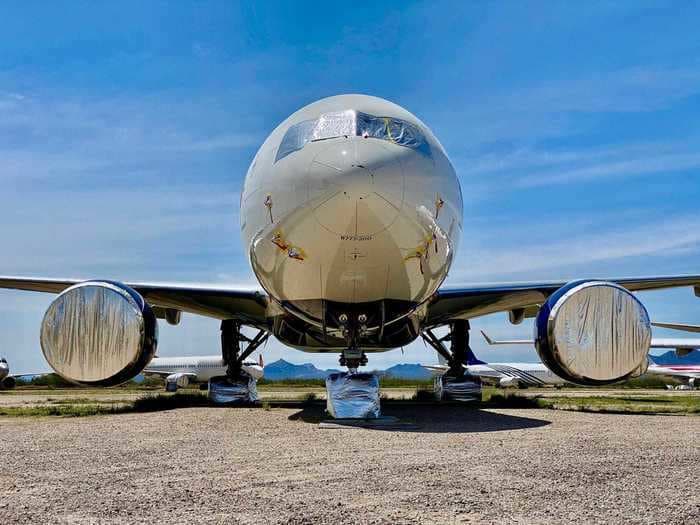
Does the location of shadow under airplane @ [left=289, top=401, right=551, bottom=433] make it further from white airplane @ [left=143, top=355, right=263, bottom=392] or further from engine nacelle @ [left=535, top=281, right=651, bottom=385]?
white airplane @ [left=143, top=355, right=263, bottom=392]

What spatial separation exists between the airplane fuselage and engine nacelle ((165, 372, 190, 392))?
106 feet

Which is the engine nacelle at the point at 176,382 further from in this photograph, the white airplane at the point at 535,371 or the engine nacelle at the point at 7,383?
the white airplane at the point at 535,371

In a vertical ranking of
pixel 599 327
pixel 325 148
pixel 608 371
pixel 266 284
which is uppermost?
pixel 325 148

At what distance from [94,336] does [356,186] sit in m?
4.89

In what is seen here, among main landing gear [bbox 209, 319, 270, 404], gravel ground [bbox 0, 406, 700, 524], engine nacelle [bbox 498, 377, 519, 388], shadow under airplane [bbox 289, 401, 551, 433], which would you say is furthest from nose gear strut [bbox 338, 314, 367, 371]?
engine nacelle [bbox 498, 377, 519, 388]

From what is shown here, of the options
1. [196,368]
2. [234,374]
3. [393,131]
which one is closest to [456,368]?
[234,374]

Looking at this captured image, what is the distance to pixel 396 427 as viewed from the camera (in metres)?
9.72

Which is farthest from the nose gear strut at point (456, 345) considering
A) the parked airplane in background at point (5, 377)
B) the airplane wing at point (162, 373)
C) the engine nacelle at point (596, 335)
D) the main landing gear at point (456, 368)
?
the airplane wing at point (162, 373)

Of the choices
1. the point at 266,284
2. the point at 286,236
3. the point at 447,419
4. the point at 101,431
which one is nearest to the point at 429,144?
the point at 286,236

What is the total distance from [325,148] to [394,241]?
5.18 ft

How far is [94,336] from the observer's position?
10961 mm

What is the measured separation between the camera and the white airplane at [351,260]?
949 centimetres

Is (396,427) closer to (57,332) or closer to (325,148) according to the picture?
(325,148)

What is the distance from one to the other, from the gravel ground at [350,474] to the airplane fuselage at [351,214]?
7.08 ft
